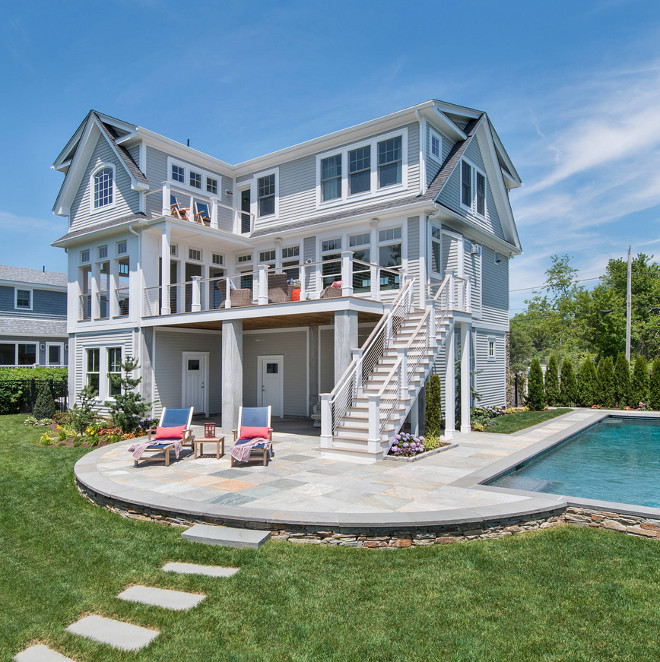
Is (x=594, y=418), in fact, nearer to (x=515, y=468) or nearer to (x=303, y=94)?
(x=515, y=468)

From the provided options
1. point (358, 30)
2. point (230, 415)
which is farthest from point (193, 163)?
point (230, 415)

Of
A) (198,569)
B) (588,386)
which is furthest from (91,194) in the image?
(588,386)

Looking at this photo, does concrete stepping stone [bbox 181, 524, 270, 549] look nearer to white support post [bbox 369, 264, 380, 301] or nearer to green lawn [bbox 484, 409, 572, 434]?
white support post [bbox 369, 264, 380, 301]

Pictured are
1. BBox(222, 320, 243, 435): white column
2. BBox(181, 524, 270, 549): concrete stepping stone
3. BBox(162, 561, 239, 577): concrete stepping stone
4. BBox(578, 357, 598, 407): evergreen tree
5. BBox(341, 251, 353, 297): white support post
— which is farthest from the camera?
BBox(578, 357, 598, 407): evergreen tree

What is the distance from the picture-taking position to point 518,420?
16.6 metres

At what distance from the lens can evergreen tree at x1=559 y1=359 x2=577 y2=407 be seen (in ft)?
70.7

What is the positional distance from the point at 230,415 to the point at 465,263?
29.4ft

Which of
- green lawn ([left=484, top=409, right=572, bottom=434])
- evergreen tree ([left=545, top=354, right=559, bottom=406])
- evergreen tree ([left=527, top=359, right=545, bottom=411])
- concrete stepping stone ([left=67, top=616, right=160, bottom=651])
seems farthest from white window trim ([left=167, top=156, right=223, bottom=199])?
evergreen tree ([left=545, top=354, right=559, bottom=406])

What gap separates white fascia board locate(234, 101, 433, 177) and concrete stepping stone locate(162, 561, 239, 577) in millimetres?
13044

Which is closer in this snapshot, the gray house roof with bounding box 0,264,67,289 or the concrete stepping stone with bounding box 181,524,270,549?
the concrete stepping stone with bounding box 181,524,270,549

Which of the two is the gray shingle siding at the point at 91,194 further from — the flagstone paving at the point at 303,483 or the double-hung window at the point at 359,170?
the flagstone paving at the point at 303,483

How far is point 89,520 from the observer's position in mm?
6793

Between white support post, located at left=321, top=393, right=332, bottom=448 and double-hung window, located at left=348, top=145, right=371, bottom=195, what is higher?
double-hung window, located at left=348, top=145, right=371, bottom=195

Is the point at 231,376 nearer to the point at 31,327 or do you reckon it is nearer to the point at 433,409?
the point at 433,409
